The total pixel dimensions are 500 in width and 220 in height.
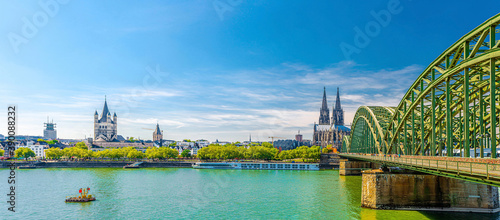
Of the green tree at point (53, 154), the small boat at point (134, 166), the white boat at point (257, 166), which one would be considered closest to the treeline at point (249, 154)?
the white boat at point (257, 166)

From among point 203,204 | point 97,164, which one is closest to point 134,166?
point 97,164

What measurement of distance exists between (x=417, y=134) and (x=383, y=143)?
206 inches

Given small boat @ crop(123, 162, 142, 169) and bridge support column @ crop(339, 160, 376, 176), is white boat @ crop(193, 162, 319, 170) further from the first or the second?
bridge support column @ crop(339, 160, 376, 176)

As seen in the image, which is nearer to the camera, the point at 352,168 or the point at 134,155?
the point at 352,168

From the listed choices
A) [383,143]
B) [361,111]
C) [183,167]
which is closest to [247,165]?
[183,167]

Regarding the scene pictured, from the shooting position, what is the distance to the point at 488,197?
3753cm

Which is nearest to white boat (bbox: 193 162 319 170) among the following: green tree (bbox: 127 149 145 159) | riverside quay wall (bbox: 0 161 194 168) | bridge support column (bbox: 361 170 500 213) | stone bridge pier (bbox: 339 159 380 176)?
riverside quay wall (bbox: 0 161 194 168)

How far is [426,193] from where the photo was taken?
3878 centimetres

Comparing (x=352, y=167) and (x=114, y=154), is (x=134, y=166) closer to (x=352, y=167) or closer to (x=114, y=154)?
(x=114, y=154)

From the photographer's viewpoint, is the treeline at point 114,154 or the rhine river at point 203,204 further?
the treeline at point 114,154

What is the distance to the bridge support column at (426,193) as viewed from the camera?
37562mm

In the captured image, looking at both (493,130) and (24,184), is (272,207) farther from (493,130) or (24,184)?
(24,184)

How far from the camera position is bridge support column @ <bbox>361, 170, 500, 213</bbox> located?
123 feet

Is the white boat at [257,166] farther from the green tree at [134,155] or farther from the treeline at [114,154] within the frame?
the green tree at [134,155]
